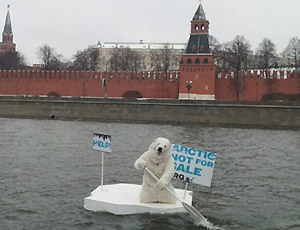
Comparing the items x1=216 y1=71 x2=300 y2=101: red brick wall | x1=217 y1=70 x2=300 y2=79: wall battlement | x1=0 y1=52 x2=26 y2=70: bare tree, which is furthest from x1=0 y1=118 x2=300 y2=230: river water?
x1=0 y1=52 x2=26 y2=70: bare tree

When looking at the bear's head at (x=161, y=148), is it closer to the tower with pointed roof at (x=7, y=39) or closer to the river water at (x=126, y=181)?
the river water at (x=126, y=181)

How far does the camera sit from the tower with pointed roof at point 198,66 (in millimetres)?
35594

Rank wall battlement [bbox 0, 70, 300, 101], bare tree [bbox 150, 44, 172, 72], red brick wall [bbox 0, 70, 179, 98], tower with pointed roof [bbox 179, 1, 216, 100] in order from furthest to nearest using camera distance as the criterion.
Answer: bare tree [bbox 150, 44, 172, 72], red brick wall [bbox 0, 70, 179, 98], tower with pointed roof [bbox 179, 1, 216, 100], wall battlement [bbox 0, 70, 300, 101]

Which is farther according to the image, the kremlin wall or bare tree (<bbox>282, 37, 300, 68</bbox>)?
bare tree (<bbox>282, 37, 300, 68</bbox>)

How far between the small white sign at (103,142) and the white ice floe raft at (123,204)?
69 cm

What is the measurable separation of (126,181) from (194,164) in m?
3.19

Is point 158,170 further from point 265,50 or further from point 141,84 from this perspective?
point 265,50

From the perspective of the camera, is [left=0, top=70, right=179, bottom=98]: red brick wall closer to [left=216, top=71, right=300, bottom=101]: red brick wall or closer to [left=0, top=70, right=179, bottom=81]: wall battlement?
[left=0, top=70, right=179, bottom=81]: wall battlement

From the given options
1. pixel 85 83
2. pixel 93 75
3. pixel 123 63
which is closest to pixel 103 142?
pixel 93 75

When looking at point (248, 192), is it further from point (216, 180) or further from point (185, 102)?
point (185, 102)

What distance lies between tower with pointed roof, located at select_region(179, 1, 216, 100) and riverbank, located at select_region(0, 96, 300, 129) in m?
8.27

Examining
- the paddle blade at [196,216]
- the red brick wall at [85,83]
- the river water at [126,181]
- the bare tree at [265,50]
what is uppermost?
the bare tree at [265,50]

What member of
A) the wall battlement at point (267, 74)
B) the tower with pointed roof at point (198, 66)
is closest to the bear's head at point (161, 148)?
the wall battlement at point (267, 74)

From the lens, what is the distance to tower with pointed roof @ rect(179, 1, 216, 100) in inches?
1401
